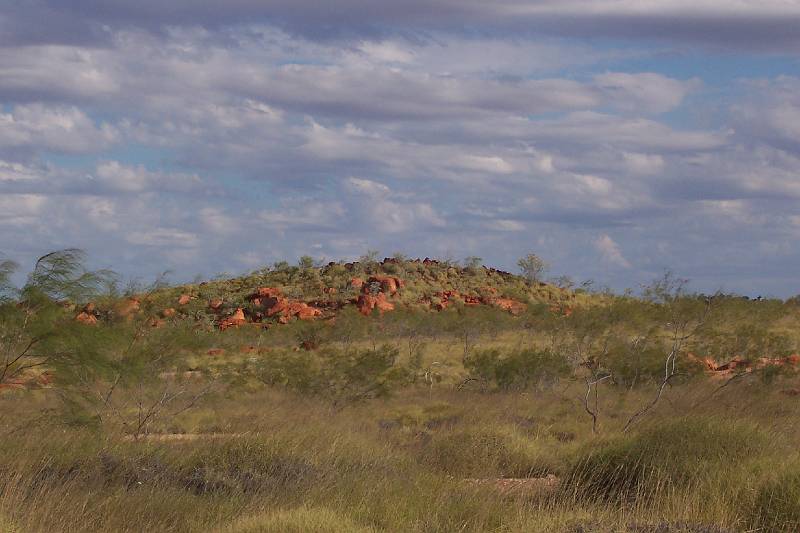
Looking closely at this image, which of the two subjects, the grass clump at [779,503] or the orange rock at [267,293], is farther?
the orange rock at [267,293]

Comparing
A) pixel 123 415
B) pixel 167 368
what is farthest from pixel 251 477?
pixel 167 368

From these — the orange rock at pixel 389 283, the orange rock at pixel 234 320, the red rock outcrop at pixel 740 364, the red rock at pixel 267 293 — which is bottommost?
the orange rock at pixel 234 320

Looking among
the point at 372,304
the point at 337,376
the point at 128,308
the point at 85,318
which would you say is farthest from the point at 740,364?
the point at 372,304

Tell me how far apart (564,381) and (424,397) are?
608 cm

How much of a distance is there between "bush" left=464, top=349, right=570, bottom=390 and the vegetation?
0.26 ft

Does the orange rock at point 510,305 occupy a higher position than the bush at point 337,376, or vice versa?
the orange rock at point 510,305

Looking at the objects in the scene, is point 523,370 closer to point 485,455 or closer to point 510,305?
point 485,455

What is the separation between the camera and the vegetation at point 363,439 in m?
10.1

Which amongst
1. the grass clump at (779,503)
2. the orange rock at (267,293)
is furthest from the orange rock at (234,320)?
the grass clump at (779,503)

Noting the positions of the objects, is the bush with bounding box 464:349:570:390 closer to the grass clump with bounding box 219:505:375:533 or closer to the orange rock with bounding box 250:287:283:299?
the grass clump with bounding box 219:505:375:533

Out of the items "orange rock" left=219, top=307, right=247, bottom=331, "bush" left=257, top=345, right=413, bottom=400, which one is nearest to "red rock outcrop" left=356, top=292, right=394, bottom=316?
"orange rock" left=219, top=307, right=247, bottom=331

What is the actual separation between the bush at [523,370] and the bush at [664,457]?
747 inches

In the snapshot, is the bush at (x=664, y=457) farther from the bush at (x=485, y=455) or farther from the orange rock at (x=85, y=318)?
the orange rock at (x=85, y=318)

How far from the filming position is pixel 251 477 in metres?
12.5
